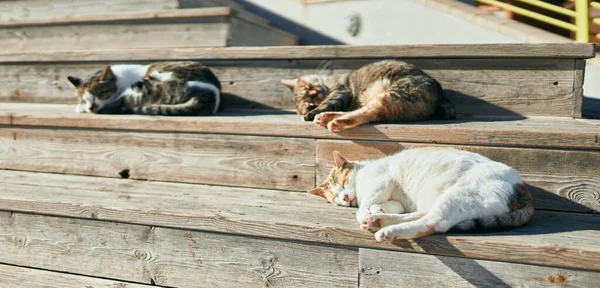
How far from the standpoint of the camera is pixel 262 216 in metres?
2.24

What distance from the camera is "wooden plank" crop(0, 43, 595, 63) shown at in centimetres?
277

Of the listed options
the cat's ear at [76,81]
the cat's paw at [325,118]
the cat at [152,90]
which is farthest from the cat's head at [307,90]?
the cat's ear at [76,81]

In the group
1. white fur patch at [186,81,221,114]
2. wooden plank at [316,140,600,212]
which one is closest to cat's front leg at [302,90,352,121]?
white fur patch at [186,81,221,114]

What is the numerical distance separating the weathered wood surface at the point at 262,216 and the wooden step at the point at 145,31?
1292 mm

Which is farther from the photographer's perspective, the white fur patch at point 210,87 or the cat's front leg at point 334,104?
the white fur patch at point 210,87

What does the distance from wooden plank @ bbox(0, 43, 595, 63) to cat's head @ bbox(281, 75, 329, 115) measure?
0.18m

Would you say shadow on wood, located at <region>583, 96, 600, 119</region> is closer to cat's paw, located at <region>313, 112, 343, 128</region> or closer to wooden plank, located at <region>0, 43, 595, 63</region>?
wooden plank, located at <region>0, 43, 595, 63</region>

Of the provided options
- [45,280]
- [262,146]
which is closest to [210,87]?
[262,146]

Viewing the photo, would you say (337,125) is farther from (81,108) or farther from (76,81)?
(76,81)

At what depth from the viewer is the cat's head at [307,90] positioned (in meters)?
2.99

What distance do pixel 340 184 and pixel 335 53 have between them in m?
0.99

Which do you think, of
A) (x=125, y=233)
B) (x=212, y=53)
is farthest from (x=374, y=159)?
(x=212, y=53)

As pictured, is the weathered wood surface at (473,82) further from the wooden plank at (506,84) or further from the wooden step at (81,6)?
the wooden step at (81,6)

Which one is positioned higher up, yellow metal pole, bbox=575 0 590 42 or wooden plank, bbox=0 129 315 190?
yellow metal pole, bbox=575 0 590 42
